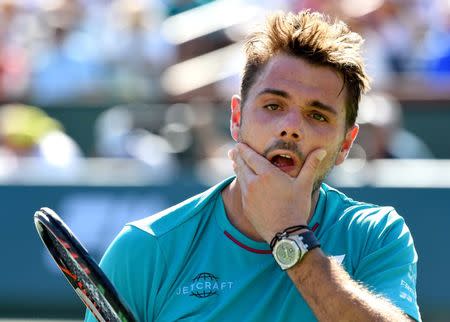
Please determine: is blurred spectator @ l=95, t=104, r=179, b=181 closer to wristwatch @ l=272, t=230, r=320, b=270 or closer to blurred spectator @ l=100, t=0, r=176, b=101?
blurred spectator @ l=100, t=0, r=176, b=101

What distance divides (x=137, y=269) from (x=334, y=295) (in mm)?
652

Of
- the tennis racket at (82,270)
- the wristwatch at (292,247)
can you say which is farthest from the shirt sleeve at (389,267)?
the tennis racket at (82,270)

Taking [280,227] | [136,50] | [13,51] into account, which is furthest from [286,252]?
[13,51]

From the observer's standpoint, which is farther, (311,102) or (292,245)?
(311,102)

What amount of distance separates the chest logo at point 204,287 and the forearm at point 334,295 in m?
0.26

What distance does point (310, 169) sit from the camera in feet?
10.9

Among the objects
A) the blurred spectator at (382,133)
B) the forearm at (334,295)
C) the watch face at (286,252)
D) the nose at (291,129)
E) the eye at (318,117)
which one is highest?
the blurred spectator at (382,133)

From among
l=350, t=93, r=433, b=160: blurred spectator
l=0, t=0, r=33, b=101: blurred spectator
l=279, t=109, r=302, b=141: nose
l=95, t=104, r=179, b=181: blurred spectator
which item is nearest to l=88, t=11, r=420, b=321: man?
l=279, t=109, r=302, b=141: nose

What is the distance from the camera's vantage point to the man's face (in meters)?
3.35

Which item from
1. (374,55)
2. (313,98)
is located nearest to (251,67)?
(313,98)

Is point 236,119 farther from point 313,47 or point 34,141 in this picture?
point 34,141

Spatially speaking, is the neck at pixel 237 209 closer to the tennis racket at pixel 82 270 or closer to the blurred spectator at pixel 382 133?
the tennis racket at pixel 82 270

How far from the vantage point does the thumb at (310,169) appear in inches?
131

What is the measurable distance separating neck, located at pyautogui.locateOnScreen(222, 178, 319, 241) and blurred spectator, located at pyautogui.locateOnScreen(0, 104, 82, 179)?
19.8 ft
